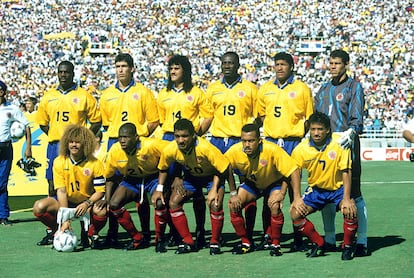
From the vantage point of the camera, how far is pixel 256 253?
8.79m

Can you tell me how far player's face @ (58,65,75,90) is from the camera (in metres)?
10.2

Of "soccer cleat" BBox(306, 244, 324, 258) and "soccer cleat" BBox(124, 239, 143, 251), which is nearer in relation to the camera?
"soccer cleat" BBox(306, 244, 324, 258)

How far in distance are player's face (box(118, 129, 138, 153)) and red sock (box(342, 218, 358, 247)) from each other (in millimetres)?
2587

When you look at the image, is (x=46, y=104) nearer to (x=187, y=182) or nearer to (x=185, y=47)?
(x=187, y=182)

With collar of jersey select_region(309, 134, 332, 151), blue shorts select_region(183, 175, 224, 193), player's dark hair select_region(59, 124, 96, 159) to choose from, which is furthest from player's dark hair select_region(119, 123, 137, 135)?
collar of jersey select_region(309, 134, 332, 151)

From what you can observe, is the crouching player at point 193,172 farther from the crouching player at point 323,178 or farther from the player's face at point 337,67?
the player's face at point 337,67

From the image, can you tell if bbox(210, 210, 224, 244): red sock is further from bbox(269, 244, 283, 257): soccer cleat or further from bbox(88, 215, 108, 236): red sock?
bbox(88, 215, 108, 236): red sock

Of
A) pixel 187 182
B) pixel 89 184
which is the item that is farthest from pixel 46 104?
pixel 187 182

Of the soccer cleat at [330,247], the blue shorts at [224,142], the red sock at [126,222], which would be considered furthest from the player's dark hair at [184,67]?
the soccer cleat at [330,247]

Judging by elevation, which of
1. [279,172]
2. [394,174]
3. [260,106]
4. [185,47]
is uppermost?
[185,47]

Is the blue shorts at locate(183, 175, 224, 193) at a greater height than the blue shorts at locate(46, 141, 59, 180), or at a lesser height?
lesser

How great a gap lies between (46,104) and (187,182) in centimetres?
245

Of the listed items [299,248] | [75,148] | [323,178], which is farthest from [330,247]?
[75,148]

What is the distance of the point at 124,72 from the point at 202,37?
1513 inches
